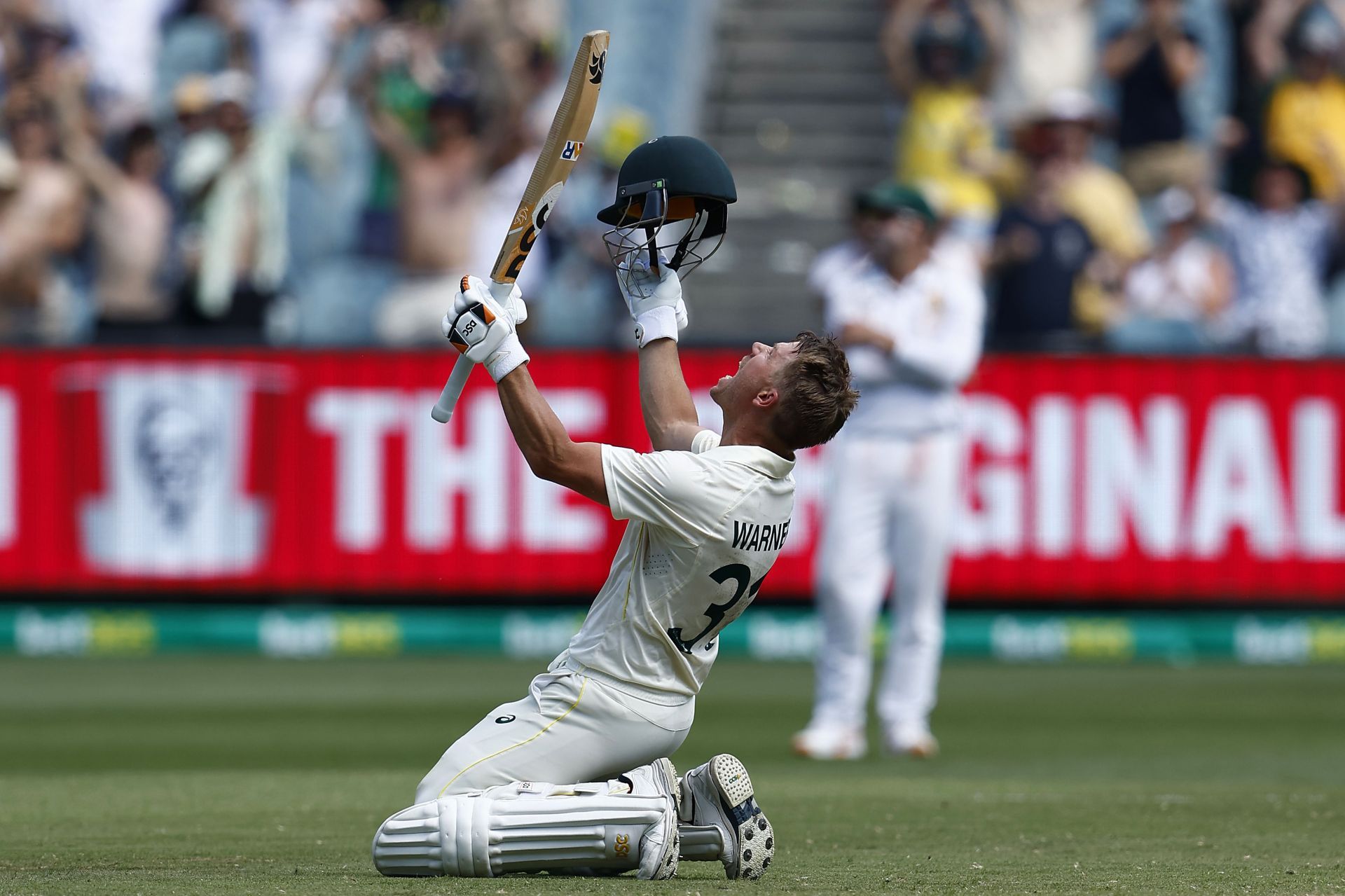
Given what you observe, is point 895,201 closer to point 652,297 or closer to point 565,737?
point 652,297

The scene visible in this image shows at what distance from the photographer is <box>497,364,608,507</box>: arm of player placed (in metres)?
5.03

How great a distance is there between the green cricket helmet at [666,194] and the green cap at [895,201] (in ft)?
10.4

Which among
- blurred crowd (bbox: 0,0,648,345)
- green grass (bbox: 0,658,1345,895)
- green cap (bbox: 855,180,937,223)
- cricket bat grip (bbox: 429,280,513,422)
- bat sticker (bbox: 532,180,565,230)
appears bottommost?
green grass (bbox: 0,658,1345,895)

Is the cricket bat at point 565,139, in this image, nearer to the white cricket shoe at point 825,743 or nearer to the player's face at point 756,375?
the player's face at point 756,375

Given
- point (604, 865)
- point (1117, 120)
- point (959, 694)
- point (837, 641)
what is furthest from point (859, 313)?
point (1117, 120)

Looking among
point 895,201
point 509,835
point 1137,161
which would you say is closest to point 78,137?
point 1137,161

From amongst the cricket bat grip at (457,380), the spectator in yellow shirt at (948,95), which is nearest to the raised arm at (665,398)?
the cricket bat grip at (457,380)

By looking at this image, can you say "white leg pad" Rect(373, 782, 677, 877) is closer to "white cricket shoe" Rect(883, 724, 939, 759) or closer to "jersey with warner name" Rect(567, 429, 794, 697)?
"jersey with warner name" Rect(567, 429, 794, 697)

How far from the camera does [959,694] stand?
12031 mm

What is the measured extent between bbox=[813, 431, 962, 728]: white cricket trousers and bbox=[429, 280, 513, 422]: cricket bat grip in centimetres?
380

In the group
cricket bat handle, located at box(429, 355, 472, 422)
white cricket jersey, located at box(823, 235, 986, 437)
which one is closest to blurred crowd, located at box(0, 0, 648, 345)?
white cricket jersey, located at box(823, 235, 986, 437)

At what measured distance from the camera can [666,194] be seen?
18.4ft

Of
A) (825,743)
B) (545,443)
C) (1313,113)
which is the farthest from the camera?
(1313,113)

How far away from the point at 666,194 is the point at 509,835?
173cm
